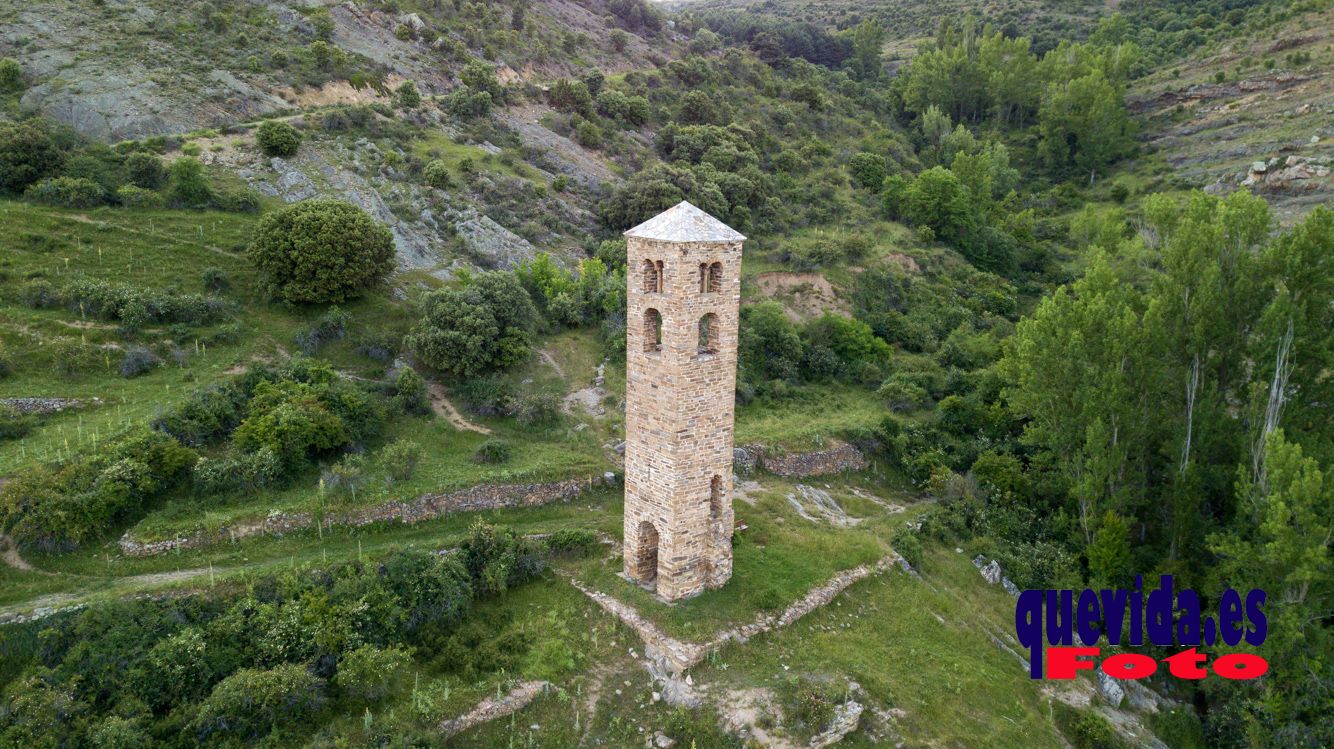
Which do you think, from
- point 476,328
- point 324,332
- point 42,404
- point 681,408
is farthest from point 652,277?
point 42,404

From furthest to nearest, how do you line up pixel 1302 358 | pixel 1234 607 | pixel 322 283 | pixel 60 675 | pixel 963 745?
pixel 322 283, pixel 1302 358, pixel 1234 607, pixel 963 745, pixel 60 675

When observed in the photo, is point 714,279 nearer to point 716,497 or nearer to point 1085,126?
point 716,497

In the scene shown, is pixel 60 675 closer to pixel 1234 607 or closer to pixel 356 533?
pixel 356 533

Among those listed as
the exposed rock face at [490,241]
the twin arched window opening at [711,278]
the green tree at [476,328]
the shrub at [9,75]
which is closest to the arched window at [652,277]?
the twin arched window opening at [711,278]

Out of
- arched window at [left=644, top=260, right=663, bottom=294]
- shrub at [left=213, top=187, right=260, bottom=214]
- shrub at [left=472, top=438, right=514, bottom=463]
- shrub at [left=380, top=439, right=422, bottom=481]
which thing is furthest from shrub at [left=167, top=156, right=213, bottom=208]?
arched window at [left=644, top=260, right=663, bottom=294]

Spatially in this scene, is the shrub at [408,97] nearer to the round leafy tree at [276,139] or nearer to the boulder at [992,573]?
the round leafy tree at [276,139]

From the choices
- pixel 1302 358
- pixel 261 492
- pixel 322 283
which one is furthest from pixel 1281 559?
pixel 322 283

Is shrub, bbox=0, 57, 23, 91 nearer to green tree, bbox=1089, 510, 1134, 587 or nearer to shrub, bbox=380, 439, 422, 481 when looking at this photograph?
shrub, bbox=380, 439, 422, 481

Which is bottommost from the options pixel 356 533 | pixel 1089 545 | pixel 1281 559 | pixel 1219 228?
pixel 1089 545
